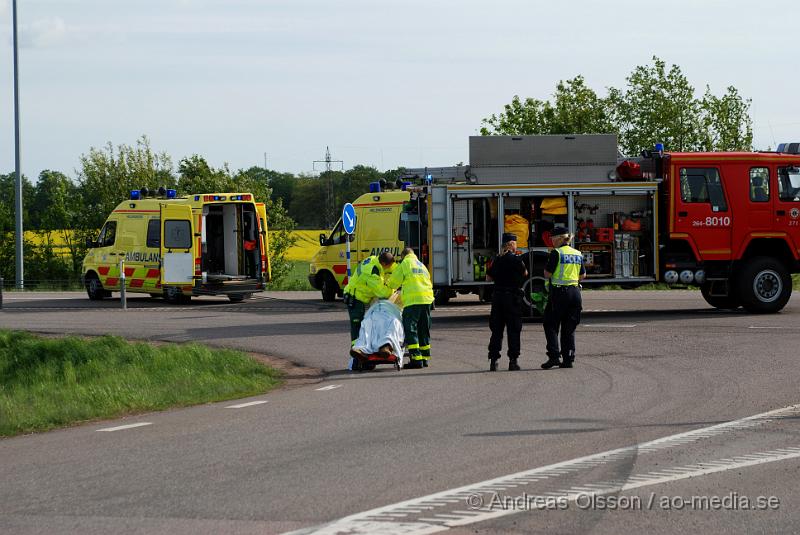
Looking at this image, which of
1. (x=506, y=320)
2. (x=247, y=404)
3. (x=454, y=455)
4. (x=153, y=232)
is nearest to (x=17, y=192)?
(x=153, y=232)

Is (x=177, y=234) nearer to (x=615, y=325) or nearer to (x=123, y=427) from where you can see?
(x=615, y=325)

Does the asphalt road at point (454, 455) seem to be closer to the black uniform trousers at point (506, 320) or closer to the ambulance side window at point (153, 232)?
the black uniform trousers at point (506, 320)

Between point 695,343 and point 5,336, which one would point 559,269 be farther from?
point 5,336

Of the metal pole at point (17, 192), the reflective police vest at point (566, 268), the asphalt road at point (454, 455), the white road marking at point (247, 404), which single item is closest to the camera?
the asphalt road at point (454, 455)

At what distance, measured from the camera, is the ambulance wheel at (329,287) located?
28.2 metres

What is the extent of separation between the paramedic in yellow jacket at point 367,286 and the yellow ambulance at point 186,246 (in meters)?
12.9

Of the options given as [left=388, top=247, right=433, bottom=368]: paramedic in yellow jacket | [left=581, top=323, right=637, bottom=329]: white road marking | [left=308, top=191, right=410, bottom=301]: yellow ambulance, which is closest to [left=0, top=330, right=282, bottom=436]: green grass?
[left=388, top=247, right=433, bottom=368]: paramedic in yellow jacket

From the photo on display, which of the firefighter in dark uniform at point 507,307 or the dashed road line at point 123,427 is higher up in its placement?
the firefighter in dark uniform at point 507,307

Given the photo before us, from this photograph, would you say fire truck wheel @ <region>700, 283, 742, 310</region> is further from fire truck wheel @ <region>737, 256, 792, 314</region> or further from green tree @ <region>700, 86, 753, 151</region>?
green tree @ <region>700, 86, 753, 151</region>

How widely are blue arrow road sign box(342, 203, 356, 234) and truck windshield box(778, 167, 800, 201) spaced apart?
9084mm

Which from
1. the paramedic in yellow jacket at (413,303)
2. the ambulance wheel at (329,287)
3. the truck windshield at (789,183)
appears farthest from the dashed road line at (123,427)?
the ambulance wheel at (329,287)

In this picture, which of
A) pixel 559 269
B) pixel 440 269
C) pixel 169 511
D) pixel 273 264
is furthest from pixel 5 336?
pixel 273 264

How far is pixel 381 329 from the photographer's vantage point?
1487 centimetres

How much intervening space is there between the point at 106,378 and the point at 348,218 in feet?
35.3
